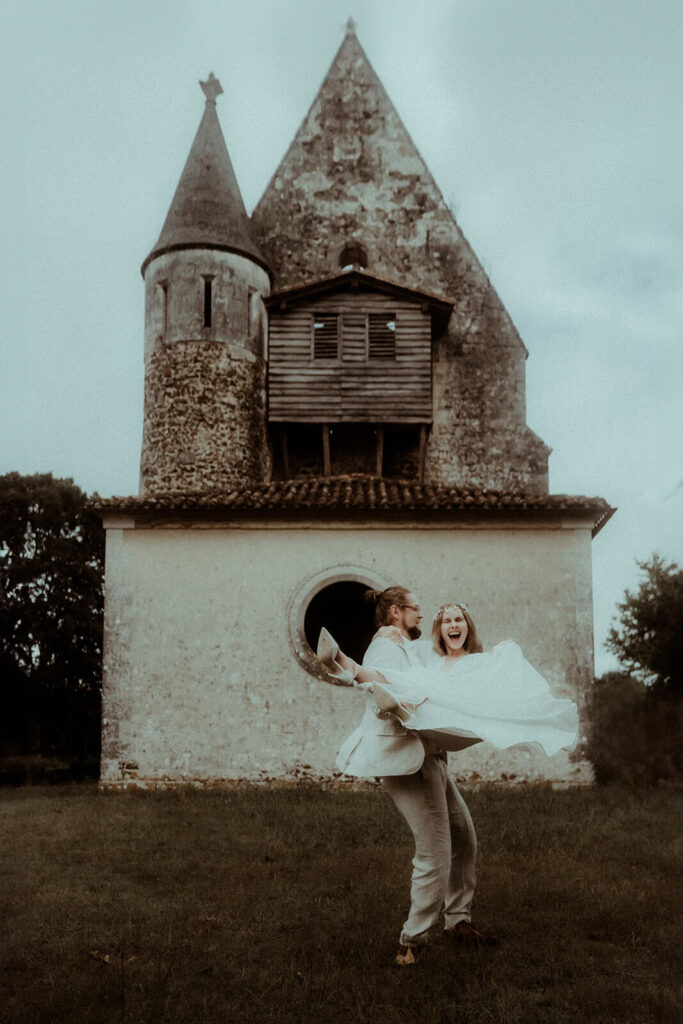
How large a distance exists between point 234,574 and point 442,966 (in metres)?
9.81

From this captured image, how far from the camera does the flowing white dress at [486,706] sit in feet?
15.5

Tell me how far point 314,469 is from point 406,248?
5.87 m

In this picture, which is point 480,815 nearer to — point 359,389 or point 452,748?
point 452,748

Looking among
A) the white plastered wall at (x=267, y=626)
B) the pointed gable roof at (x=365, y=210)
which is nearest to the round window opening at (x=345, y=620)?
the white plastered wall at (x=267, y=626)

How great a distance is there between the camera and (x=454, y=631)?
5.36m

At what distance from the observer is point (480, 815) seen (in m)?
10.5

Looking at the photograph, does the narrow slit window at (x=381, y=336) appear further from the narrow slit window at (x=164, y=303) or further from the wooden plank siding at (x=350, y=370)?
the narrow slit window at (x=164, y=303)

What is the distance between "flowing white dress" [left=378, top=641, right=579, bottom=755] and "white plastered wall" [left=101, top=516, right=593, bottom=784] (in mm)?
8688

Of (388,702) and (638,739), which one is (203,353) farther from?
(388,702)

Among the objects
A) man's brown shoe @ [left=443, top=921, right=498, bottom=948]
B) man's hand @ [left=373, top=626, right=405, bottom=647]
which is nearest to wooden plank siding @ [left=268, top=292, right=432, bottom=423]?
man's hand @ [left=373, top=626, right=405, bottom=647]

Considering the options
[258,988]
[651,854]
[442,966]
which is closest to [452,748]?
[442,966]

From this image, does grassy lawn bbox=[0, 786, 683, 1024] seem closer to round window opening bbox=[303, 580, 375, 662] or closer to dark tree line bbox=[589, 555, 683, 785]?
dark tree line bbox=[589, 555, 683, 785]

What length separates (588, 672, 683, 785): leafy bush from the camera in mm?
13984

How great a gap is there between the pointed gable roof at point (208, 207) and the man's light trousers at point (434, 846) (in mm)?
15376
